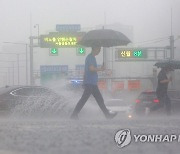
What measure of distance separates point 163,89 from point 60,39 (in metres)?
2.72

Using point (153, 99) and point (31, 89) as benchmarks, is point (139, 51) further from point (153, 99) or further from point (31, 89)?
point (31, 89)

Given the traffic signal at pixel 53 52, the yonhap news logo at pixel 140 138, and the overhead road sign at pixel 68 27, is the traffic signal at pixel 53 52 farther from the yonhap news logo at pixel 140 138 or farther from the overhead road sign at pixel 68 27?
the yonhap news logo at pixel 140 138

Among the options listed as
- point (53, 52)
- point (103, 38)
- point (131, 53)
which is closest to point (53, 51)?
point (53, 52)

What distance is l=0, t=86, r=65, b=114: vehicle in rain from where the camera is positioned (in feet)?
25.0

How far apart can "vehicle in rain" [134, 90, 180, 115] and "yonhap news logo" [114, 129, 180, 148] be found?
3191 mm

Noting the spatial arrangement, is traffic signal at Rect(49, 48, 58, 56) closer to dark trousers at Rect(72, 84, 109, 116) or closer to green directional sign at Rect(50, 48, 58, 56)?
green directional sign at Rect(50, 48, 58, 56)

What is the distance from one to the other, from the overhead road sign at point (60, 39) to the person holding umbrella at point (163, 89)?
5.69 feet

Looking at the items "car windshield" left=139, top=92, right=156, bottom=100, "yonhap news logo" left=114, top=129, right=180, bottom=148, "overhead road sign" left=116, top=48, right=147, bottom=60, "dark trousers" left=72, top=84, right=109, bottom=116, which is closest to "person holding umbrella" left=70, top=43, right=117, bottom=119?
"dark trousers" left=72, top=84, right=109, bottom=116

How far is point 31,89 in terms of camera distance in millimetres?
7941

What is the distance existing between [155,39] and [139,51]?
4.83ft

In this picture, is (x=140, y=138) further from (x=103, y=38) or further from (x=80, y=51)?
(x=80, y=51)

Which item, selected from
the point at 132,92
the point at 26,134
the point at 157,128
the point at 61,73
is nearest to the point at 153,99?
the point at 132,92

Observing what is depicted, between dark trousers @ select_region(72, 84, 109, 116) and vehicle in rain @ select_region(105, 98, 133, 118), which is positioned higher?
dark trousers @ select_region(72, 84, 109, 116)

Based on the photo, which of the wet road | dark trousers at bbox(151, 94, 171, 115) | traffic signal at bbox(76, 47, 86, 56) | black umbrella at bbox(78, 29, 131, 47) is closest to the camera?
the wet road
